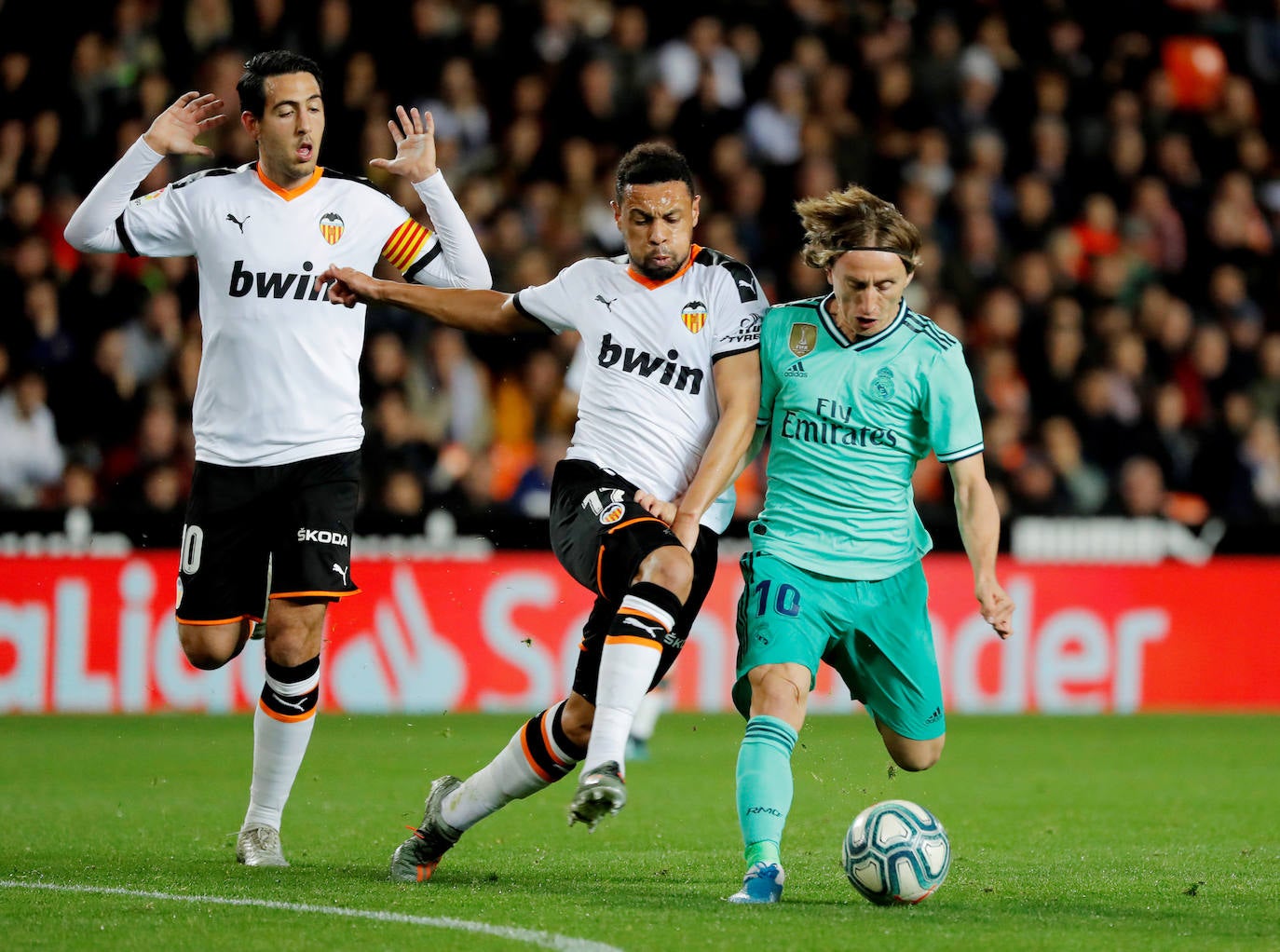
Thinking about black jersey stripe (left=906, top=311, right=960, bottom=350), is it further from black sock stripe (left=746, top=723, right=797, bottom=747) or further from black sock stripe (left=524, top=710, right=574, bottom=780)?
black sock stripe (left=524, top=710, right=574, bottom=780)

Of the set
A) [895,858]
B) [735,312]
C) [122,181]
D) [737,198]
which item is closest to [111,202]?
[122,181]

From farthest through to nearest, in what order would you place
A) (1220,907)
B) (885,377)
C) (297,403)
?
(297,403) < (885,377) < (1220,907)

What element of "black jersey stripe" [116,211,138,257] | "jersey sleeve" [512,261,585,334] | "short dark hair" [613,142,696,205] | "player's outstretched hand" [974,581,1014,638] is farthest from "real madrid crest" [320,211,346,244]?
"player's outstretched hand" [974,581,1014,638]

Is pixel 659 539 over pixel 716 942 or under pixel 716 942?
over

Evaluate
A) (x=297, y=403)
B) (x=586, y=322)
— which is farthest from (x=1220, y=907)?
(x=297, y=403)

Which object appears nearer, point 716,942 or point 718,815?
point 716,942

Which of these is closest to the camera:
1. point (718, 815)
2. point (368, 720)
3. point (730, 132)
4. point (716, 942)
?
point (716, 942)

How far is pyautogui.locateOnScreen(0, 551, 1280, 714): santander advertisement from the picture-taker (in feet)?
38.2

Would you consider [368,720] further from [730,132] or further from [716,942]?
[716,942]

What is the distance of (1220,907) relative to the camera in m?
5.70

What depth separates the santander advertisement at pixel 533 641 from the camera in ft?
38.2

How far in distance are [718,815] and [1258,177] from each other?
10.8 meters

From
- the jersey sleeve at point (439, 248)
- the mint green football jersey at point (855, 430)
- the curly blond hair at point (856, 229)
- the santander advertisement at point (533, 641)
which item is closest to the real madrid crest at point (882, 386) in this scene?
the mint green football jersey at point (855, 430)

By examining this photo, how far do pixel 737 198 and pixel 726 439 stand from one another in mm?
9039
